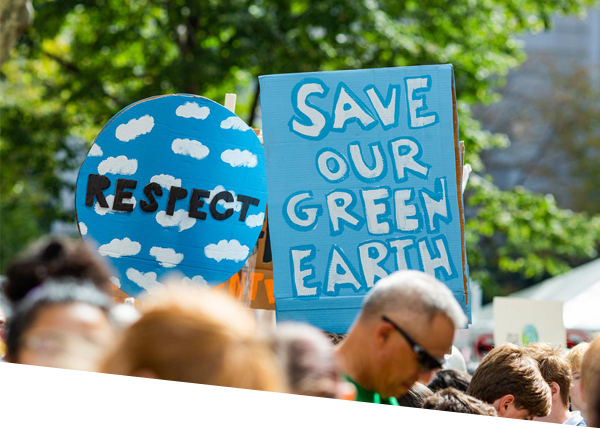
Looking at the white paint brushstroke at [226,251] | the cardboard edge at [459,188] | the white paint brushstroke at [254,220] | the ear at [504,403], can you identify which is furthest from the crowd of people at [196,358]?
the white paint brushstroke at [254,220]

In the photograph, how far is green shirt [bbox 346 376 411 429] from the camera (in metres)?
1.93

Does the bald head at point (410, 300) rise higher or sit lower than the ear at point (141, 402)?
lower

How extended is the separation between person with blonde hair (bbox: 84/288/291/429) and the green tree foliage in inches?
311

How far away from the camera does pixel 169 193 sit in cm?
317

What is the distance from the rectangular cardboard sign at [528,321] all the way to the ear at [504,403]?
2.69m

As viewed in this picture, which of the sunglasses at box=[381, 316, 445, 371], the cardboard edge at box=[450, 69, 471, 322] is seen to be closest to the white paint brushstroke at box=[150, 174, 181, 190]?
the cardboard edge at box=[450, 69, 471, 322]

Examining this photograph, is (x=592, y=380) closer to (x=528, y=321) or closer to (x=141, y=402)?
(x=141, y=402)

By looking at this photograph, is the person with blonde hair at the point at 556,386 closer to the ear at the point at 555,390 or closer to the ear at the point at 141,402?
the ear at the point at 555,390

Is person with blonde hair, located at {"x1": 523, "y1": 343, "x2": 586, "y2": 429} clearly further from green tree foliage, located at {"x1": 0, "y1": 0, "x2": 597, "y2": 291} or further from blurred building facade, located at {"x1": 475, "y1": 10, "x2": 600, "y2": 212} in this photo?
blurred building facade, located at {"x1": 475, "y1": 10, "x2": 600, "y2": 212}

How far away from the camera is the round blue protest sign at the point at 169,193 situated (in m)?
3.11

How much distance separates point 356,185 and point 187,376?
216cm

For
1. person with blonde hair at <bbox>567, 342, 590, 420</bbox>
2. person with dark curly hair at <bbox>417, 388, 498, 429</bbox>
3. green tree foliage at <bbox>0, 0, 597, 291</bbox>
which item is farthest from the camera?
green tree foliage at <bbox>0, 0, 597, 291</bbox>

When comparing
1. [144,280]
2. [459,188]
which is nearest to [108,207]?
[144,280]

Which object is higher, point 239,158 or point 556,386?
point 239,158
